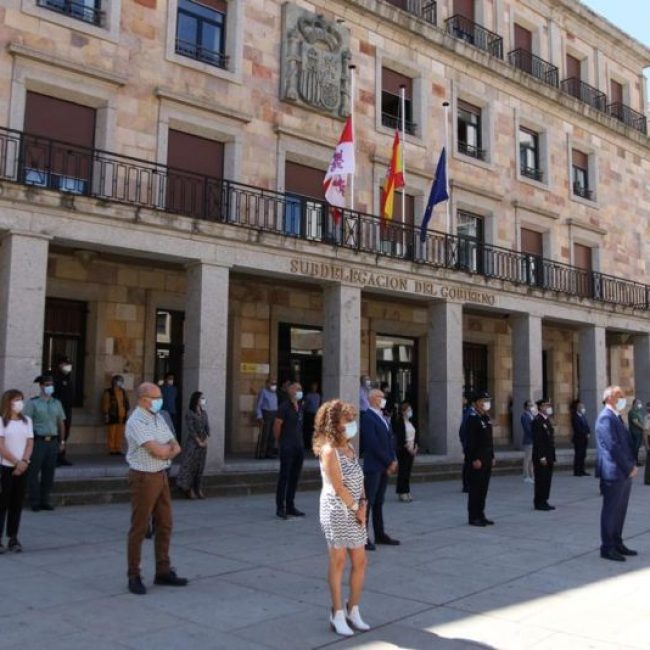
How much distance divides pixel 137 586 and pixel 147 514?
586mm

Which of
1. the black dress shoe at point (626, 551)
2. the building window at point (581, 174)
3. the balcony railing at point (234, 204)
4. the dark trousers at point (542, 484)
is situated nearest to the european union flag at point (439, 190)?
the balcony railing at point (234, 204)

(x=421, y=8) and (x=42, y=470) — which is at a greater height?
(x=421, y=8)

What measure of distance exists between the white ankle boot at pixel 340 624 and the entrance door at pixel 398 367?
14.3 meters

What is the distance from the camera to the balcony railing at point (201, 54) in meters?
15.6

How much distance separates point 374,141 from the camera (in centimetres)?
1853

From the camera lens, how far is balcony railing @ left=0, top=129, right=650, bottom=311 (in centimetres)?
1318

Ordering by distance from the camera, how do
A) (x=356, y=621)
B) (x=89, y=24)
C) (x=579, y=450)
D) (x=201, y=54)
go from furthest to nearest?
(x=579, y=450)
(x=201, y=54)
(x=89, y=24)
(x=356, y=621)

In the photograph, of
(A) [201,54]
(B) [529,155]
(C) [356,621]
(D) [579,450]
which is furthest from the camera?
(B) [529,155]

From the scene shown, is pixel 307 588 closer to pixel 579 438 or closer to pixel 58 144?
pixel 58 144

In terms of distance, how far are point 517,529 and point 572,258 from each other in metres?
15.5

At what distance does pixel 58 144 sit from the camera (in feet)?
44.3

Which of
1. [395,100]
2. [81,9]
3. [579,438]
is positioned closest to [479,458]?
[579,438]

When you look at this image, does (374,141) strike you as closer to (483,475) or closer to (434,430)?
(434,430)

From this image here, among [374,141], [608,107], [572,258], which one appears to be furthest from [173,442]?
[608,107]
